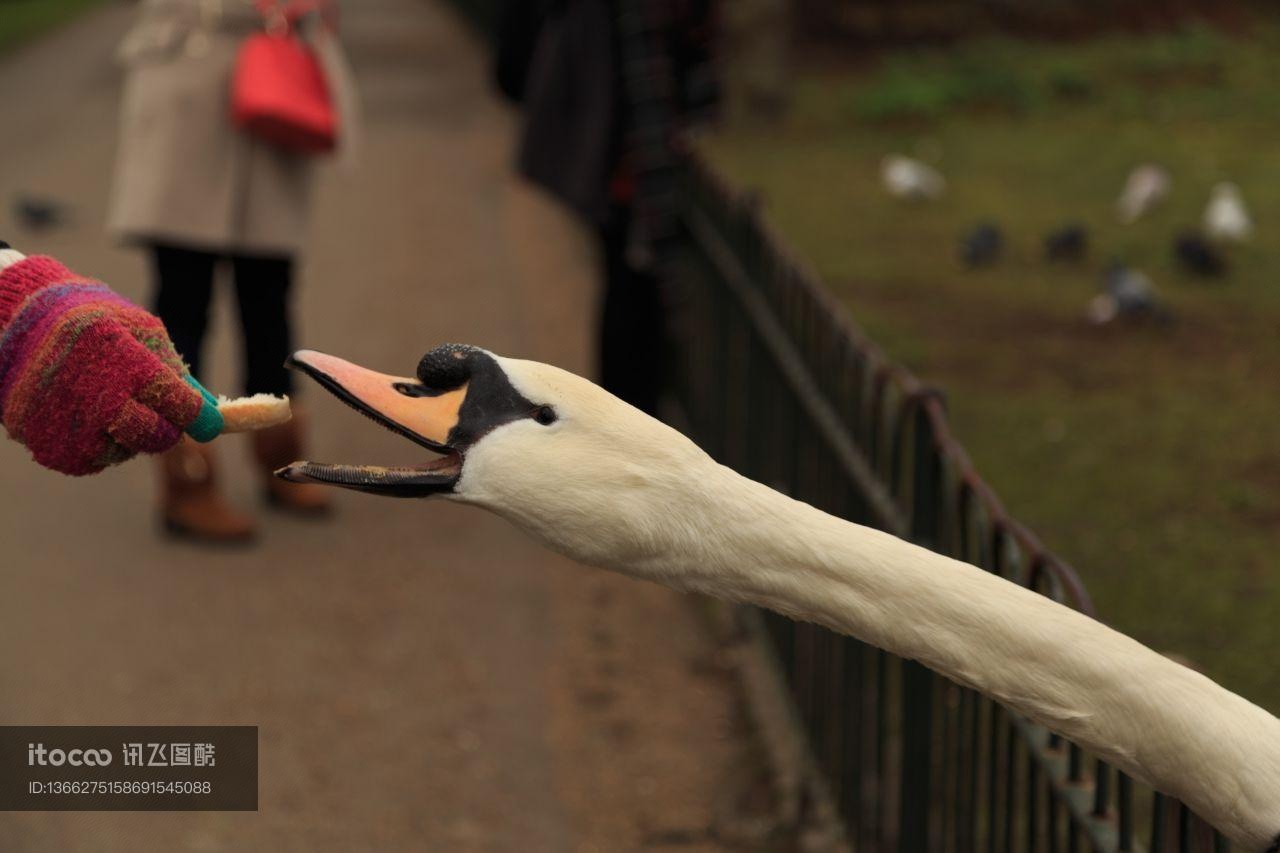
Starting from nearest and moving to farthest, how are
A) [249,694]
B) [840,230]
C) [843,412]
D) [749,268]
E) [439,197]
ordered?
[843,412], [249,694], [749,268], [840,230], [439,197]

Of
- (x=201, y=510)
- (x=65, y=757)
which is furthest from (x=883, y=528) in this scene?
(x=201, y=510)

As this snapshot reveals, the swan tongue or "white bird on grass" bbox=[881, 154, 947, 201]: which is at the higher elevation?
"white bird on grass" bbox=[881, 154, 947, 201]

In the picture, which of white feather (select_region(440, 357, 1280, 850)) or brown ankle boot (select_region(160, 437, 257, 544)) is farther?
brown ankle boot (select_region(160, 437, 257, 544))

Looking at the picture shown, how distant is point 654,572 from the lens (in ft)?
7.62

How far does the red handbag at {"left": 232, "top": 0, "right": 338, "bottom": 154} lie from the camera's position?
5293 mm

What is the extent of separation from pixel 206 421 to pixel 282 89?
317 centimetres

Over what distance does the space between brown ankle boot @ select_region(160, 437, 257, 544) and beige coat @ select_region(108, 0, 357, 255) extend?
0.73 m

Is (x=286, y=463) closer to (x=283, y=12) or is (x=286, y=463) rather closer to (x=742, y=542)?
(x=283, y=12)

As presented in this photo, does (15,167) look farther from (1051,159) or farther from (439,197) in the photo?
(1051,159)

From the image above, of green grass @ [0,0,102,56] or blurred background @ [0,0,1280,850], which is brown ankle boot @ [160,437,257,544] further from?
green grass @ [0,0,102,56]

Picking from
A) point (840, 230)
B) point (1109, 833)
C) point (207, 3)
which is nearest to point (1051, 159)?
point (840, 230)

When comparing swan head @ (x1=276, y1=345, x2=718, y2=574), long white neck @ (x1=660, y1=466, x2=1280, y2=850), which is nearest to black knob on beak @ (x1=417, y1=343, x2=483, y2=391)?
swan head @ (x1=276, y1=345, x2=718, y2=574)

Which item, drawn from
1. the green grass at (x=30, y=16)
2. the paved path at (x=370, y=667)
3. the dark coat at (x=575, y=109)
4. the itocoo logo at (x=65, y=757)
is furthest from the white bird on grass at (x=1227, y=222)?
the green grass at (x=30, y=16)

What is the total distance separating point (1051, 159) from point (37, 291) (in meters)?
9.84
